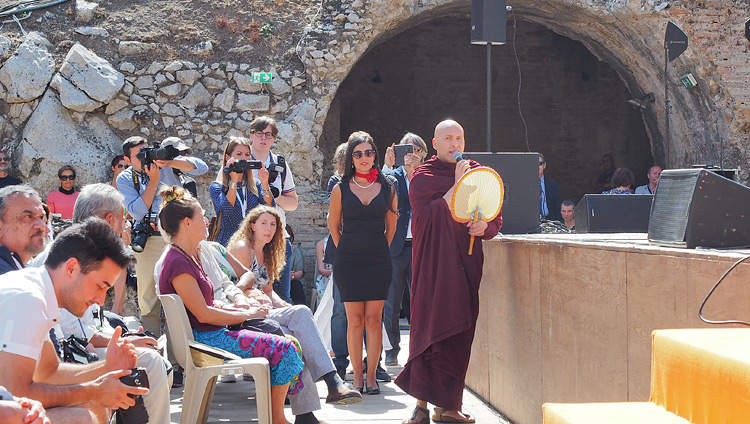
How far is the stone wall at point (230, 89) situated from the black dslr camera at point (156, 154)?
435 centimetres

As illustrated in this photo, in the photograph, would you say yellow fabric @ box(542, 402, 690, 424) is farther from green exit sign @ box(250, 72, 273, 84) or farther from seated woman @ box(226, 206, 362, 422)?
green exit sign @ box(250, 72, 273, 84)

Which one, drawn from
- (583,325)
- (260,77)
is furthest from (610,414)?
(260,77)

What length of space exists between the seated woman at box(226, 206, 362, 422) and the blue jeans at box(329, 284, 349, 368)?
0.69 m

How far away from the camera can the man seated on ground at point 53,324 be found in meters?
2.42

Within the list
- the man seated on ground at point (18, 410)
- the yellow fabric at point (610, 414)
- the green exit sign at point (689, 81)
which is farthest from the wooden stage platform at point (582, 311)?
the green exit sign at point (689, 81)

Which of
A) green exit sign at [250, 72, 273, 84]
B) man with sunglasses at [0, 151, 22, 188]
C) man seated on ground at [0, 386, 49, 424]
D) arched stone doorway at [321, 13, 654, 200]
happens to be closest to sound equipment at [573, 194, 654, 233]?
man seated on ground at [0, 386, 49, 424]

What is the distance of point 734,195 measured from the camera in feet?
9.59

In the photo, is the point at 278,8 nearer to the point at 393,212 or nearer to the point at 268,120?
the point at 268,120

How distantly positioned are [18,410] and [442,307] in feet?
8.45

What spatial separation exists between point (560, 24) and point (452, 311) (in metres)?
8.45

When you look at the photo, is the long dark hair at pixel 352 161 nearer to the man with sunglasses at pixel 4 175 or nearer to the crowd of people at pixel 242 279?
the crowd of people at pixel 242 279

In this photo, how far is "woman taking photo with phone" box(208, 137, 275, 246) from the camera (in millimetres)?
5645

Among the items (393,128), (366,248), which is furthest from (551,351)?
(393,128)

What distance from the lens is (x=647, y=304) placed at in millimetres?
3021
